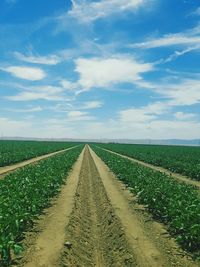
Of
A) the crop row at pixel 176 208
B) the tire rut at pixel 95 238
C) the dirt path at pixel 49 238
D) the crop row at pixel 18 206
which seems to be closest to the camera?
the crop row at pixel 18 206

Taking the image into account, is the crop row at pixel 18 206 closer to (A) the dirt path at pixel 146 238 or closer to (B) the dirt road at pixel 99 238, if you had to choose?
(B) the dirt road at pixel 99 238

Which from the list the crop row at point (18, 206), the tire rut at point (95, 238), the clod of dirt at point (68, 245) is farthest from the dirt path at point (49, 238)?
the crop row at point (18, 206)

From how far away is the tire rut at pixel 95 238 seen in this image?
874 centimetres

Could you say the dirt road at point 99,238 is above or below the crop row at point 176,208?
below

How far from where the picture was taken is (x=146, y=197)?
15539 millimetres

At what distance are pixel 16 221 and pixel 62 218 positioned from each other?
345cm

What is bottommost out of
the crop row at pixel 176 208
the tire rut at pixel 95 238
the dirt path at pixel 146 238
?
the tire rut at pixel 95 238

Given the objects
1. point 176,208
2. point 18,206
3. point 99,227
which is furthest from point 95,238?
point 176,208

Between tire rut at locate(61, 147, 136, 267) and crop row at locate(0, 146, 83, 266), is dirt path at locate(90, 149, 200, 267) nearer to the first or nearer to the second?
tire rut at locate(61, 147, 136, 267)

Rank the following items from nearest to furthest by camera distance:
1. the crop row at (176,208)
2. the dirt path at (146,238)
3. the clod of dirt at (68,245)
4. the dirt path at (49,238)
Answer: the dirt path at (49,238) → the dirt path at (146,238) → the clod of dirt at (68,245) → the crop row at (176,208)

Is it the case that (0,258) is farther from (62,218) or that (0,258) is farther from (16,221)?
(62,218)

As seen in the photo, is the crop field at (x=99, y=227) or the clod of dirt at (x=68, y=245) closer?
the crop field at (x=99, y=227)

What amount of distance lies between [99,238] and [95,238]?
0.12 meters

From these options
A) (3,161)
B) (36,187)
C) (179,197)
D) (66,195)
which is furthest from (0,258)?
(3,161)
